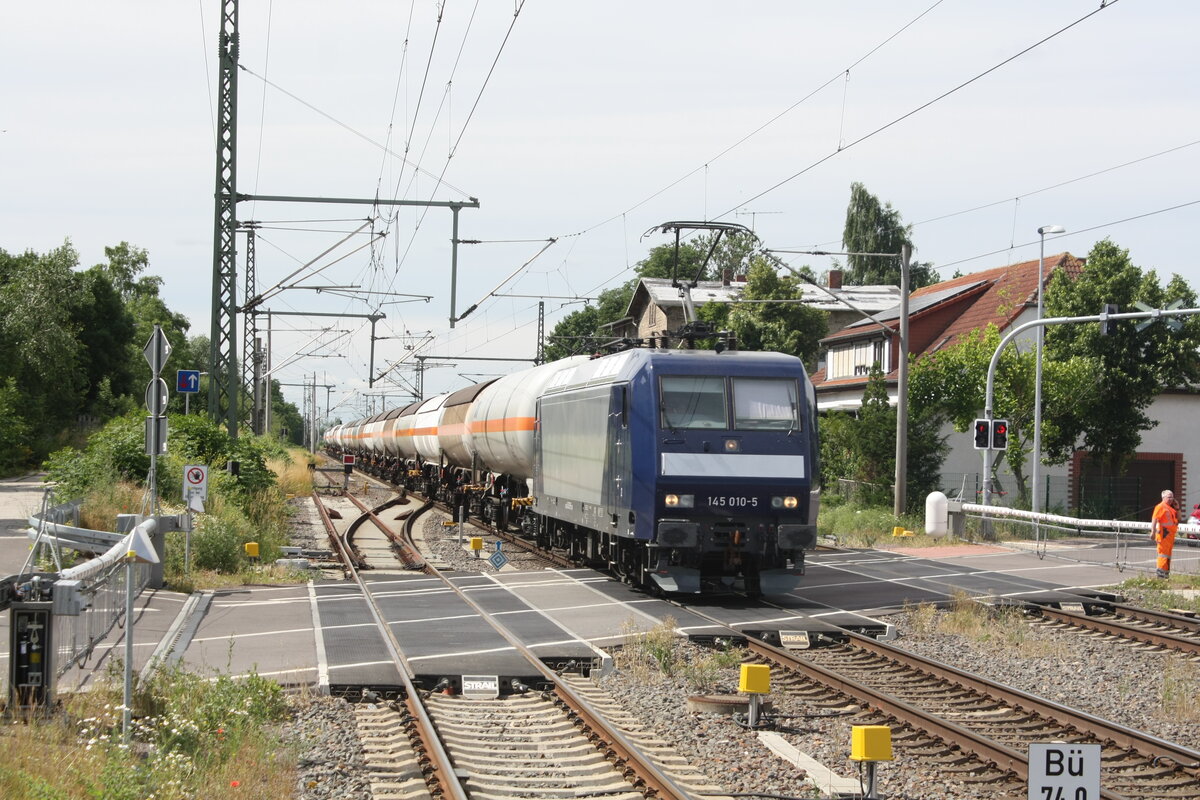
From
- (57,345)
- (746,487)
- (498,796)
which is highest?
(57,345)

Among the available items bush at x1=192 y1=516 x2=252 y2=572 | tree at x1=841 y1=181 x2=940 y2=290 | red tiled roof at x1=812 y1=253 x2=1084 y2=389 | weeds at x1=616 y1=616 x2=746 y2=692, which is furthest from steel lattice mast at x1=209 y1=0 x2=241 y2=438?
tree at x1=841 y1=181 x2=940 y2=290

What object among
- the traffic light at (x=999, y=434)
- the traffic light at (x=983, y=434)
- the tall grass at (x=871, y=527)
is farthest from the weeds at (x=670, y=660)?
the traffic light at (x=999, y=434)

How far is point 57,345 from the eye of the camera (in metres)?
49.2

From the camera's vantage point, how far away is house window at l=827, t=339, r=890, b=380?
42.3 meters

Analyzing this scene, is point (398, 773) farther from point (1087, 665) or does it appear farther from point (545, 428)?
point (545, 428)

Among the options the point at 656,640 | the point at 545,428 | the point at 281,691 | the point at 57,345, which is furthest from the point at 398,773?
the point at 57,345

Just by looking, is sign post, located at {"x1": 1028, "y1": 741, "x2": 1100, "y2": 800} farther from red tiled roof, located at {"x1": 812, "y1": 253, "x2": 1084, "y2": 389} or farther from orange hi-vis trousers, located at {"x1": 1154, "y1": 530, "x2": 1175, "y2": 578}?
red tiled roof, located at {"x1": 812, "y1": 253, "x2": 1084, "y2": 389}

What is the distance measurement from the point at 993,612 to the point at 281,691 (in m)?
9.17

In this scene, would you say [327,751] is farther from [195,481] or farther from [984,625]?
[195,481]

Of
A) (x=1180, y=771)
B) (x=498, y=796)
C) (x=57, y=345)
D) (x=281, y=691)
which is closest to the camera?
(x=498, y=796)

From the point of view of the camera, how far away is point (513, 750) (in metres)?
8.93

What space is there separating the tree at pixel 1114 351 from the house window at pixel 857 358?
6.31 m

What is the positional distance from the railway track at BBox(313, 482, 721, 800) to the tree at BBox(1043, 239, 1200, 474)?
28.1 metres

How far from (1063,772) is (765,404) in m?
10.7
